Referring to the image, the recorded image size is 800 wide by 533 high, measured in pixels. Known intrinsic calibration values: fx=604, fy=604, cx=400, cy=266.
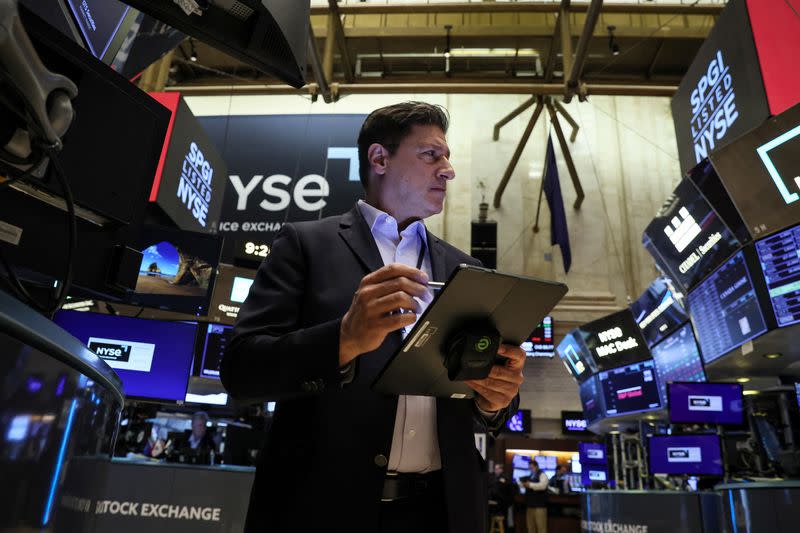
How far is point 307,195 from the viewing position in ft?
25.6

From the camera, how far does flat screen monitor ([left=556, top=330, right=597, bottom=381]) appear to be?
31.5 ft

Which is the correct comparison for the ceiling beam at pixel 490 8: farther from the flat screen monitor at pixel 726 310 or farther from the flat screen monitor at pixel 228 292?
the flat screen monitor at pixel 726 310

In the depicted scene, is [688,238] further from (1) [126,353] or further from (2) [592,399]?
(2) [592,399]

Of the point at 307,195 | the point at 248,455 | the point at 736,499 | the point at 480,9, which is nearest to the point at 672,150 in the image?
the point at 480,9

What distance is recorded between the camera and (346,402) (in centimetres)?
131

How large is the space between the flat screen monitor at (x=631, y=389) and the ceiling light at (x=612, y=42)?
637cm

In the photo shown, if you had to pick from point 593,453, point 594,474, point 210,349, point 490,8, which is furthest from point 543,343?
point 210,349

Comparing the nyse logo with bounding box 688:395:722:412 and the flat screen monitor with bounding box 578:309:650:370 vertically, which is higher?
the flat screen monitor with bounding box 578:309:650:370

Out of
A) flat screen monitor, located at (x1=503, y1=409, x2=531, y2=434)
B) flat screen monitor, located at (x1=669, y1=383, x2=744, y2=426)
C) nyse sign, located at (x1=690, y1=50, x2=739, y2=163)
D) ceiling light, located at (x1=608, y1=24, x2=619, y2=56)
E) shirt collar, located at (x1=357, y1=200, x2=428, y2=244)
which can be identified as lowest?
shirt collar, located at (x1=357, y1=200, x2=428, y2=244)

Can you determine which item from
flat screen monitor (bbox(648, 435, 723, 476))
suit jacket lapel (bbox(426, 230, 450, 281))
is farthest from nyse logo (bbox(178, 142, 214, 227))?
flat screen monitor (bbox(648, 435, 723, 476))

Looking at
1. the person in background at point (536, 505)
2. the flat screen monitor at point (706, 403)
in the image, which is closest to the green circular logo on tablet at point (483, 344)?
the flat screen monitor at point (706, 403)

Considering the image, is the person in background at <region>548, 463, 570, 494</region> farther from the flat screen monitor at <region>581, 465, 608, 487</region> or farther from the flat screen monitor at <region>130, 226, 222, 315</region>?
the flat screen monitor at <region>130, 226, 222, 315</region>

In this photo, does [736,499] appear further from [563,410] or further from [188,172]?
[563,410]

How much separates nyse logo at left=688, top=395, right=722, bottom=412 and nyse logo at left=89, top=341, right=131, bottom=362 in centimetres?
503
